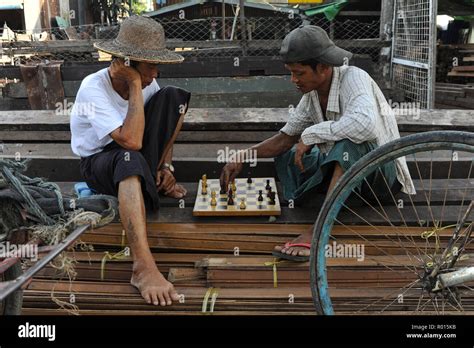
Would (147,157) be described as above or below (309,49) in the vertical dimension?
below

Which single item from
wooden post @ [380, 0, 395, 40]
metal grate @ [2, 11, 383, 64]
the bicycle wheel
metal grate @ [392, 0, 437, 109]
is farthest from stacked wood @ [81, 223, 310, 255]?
wooden post @ [380, 0, 395, 40]

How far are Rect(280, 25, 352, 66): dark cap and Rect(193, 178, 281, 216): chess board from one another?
0.92 metres

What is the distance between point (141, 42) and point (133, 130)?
0.54 metres

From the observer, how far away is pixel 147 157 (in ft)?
10.3

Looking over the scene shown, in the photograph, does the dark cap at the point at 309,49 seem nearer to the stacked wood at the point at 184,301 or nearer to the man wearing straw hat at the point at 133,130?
the man wearing straw hat at the point at 133,130

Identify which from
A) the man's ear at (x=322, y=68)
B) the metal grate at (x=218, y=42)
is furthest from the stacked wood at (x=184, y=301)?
the metal grate at (x=218, y=42)

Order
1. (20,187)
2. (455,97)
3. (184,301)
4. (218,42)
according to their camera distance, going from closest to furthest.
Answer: (20,187)
(184,301)
(218,42)
(455,97)

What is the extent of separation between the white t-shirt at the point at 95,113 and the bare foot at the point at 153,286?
2.72 feet

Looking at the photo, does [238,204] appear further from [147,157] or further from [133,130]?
[133,130]

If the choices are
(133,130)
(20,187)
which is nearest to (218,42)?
(133,130)

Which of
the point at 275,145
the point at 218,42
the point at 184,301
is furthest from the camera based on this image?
the point at 218,42

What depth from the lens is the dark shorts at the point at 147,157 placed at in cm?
282
